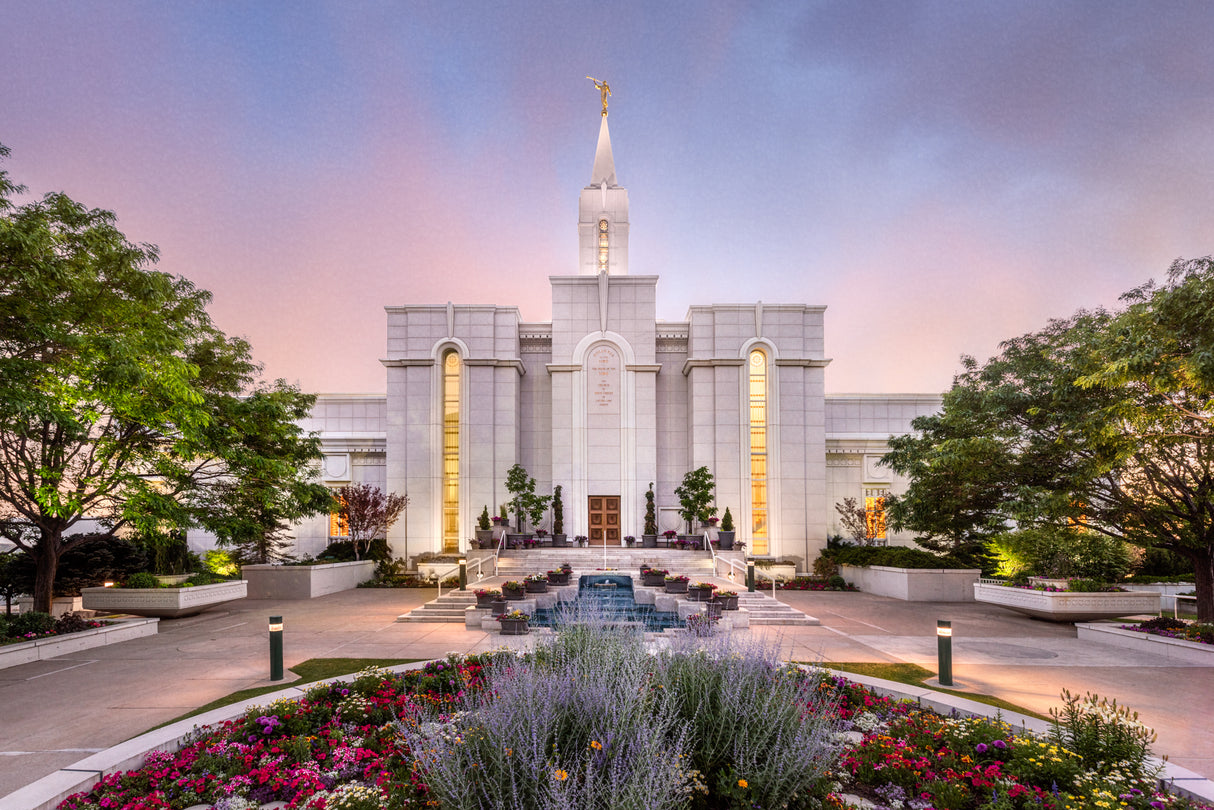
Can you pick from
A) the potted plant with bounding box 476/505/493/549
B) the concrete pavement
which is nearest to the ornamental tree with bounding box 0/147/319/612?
the concrete pavement

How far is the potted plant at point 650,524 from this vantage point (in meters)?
23.8

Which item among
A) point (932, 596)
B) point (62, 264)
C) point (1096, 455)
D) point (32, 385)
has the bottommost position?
point (932, 596)

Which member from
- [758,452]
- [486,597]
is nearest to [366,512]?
[486,597]

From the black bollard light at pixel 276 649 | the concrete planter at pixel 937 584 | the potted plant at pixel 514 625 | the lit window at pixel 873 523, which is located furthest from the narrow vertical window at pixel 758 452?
the black bollard light at pixel 276 649

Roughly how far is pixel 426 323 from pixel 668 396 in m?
11.6

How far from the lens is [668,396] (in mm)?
27422

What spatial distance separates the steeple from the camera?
31172 mm

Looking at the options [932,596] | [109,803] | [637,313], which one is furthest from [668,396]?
[109,803]

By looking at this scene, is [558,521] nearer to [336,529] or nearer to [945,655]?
[336,529]

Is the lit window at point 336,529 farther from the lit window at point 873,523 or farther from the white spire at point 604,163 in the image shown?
the lit window at point 873,523

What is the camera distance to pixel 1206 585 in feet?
39.0

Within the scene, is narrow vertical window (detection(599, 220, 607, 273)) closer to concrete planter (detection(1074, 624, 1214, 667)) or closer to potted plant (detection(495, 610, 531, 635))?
potted plant (detection(495, 610, 531, 635))

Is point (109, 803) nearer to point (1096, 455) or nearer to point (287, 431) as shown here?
point (287, 431)

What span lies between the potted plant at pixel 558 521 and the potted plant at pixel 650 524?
3301 mm
